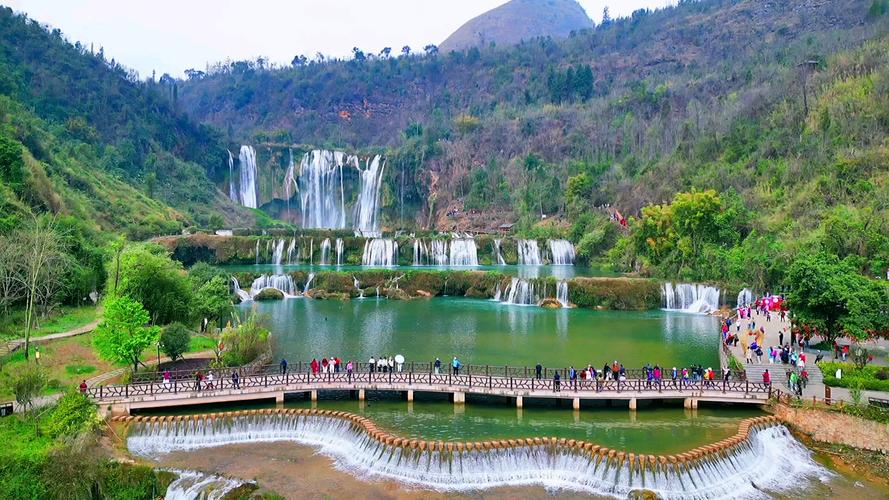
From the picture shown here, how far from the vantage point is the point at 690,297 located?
54438 mm

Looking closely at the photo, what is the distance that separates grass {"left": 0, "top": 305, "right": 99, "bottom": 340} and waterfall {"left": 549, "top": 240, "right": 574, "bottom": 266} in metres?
53.0

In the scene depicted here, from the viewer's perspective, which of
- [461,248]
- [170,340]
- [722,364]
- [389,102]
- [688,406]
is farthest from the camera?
[389,102]

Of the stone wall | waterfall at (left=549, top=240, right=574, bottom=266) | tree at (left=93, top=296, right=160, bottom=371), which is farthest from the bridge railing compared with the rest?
waterfall at (left=549, top=240, right=574, bottom=266)

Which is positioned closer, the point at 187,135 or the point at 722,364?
the point at 722,364

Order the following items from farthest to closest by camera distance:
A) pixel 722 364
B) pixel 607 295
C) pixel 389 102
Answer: pixel 389 102
pixel 607 295
pixel 722 364

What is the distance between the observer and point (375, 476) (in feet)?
67.8

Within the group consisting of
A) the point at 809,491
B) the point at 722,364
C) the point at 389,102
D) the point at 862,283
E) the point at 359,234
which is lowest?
the point at 809,491

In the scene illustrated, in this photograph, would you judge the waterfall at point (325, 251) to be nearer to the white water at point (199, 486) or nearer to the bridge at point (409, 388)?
the bridge at point (409, 388)

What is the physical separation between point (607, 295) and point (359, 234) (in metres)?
41.1

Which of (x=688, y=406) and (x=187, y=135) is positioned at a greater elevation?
(x=187, y=135)

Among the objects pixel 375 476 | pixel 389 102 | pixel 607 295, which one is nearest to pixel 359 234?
pixel 607 295

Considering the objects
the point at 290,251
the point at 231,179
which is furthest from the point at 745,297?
the point at 231,179

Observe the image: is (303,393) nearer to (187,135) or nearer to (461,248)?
(461,248)

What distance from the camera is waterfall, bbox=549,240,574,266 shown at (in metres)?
80.9
